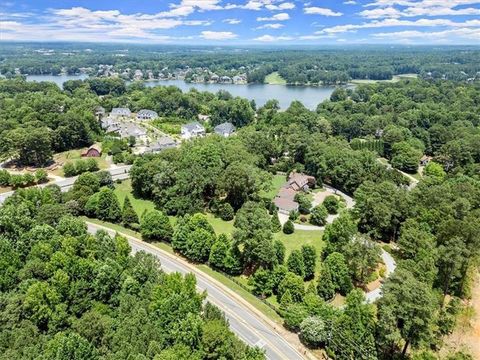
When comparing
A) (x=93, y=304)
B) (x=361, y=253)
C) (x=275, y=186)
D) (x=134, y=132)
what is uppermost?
(x=361, y=253)

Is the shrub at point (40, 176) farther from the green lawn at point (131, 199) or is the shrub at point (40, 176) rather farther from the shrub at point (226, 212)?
the shrub at point (226, 212)

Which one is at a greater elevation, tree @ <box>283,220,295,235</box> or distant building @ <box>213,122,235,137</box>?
distant building @ <box>213,122,235,137</box>

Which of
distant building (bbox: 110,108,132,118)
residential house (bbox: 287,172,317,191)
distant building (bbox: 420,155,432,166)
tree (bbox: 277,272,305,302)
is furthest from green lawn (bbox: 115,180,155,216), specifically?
distant building (bbox: 420,155,432,166)

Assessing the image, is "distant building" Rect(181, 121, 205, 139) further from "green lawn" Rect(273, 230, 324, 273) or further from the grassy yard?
"green lawn" Rect(273, 230, 324, 273)

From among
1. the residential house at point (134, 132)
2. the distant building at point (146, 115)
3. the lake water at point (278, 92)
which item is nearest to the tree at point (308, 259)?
the residential house at point (134, 132)

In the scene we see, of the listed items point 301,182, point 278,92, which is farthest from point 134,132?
point 278,92

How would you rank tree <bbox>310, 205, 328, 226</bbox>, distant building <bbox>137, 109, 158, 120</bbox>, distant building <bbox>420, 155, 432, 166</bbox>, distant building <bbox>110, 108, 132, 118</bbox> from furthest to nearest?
1. distant building <bbox>110, 108, 132, 118</bbox>
2. distant building <bbox>137, 109, 158, 120</bbox>
3. distant building <bbox>420, 155, 432, 166</bbox>
4. tree <bbox>310, 205, 328, 226</bbox>

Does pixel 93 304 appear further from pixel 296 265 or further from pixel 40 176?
pixel 40 176
